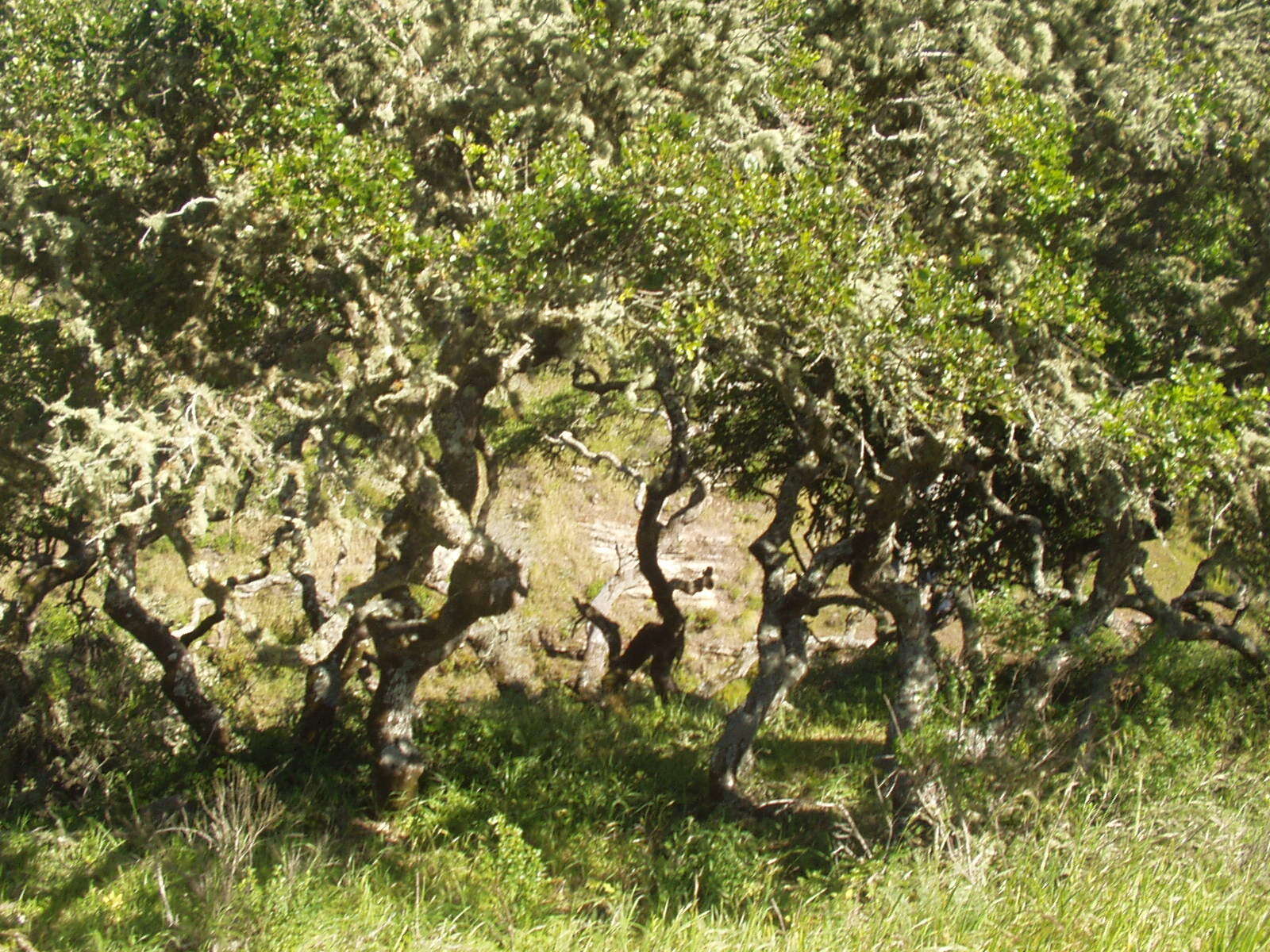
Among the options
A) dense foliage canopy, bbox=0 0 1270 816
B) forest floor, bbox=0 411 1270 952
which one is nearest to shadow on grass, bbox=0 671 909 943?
forest floor, bbox=0 411 1270 952

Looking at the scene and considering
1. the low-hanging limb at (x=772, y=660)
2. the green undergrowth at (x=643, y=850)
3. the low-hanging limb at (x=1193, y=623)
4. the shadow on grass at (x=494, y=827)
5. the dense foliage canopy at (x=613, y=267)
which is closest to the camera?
the green undergrowth at (x=643, y=850)

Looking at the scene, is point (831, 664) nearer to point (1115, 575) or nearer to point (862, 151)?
point (1115, 575)

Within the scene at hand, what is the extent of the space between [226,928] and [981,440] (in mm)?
5340

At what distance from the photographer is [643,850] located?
695 centimetres

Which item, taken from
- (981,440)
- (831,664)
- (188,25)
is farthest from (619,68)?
(831,664)

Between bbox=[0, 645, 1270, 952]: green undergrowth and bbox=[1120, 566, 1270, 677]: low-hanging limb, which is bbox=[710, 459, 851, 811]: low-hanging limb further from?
bbox=[1120, 566, 1270, 677]: low-hanging limb

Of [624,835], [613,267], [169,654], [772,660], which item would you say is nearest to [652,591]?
[772,660]

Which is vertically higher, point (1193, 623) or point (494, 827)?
point (1193, 623)

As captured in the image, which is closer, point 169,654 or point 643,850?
point 643,850

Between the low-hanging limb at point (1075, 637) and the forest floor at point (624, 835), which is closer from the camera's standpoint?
the forest floor at point (624, 835)

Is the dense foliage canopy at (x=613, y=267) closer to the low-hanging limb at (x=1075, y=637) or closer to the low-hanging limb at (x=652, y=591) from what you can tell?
the low-hanging limb at (x=1075, y=637)

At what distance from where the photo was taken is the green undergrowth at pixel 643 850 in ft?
13.0

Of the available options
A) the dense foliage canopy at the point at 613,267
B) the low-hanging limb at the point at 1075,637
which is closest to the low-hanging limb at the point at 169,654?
the dense foliage canopy at the point at 613,267

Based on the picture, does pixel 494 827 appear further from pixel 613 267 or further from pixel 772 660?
pixel 613 267
